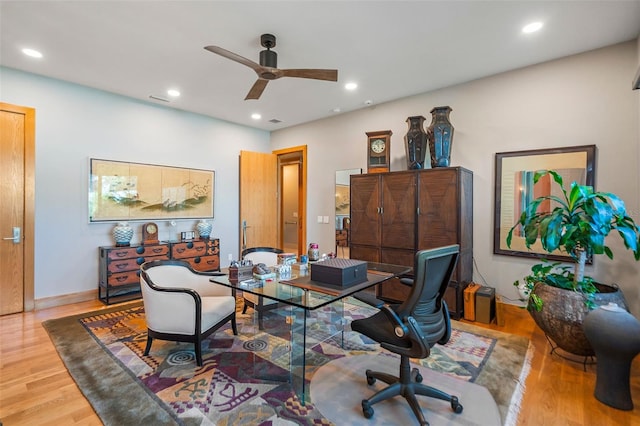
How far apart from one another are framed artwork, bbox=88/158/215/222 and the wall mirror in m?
2.30

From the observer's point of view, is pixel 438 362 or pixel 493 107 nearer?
pixel 438 362

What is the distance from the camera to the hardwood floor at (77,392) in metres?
1.96

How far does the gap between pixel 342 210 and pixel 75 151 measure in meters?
3.99

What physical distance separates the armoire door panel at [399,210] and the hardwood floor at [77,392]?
168cm

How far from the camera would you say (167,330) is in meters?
Answer: 2.66

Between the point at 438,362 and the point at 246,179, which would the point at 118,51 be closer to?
the point at 246,179

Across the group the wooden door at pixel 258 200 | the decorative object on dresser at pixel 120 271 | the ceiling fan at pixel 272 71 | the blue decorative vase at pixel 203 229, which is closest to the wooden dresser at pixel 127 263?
the decorative object on dresser at pixel 120 271

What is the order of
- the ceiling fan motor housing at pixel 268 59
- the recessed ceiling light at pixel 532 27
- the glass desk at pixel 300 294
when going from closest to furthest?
the glass desk at pixel 300 294, the recessed ceiling light at pixel 532 27, the ceiling fan motor housing at pixel 268 59

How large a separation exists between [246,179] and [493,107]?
4203 mm

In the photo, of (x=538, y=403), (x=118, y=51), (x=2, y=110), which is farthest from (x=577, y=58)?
(x=2, y=110)

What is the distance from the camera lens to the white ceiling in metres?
2.59

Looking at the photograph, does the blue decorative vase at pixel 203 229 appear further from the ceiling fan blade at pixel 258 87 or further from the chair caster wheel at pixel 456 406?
the chair caster wheel at pixel 456 406

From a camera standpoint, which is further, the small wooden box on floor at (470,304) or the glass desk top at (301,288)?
the small wooden box on floor at (470,304)

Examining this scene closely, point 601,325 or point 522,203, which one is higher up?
point 522,203
